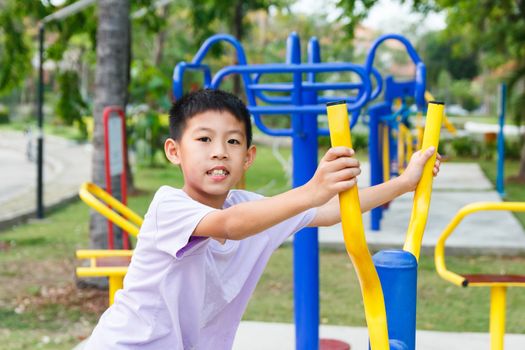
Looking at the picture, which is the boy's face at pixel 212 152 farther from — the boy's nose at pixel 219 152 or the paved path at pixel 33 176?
the paved path at pixel 33 176

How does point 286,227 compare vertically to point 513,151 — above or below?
above

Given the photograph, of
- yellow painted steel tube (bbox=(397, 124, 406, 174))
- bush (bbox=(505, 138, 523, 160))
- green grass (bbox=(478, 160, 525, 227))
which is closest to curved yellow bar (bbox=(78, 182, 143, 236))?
green grass (bbox=(478, 160, 525, 227))

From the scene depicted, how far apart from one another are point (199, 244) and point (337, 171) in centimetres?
50

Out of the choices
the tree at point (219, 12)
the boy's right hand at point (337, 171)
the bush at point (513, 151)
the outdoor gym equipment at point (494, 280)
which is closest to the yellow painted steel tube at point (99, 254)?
the outdoor gym equipment at point (494, 280)

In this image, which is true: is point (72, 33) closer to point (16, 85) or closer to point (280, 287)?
point (16, 85)

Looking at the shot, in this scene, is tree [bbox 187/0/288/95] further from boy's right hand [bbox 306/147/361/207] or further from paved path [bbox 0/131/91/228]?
boy's right hand [bbox 306/147/361/207]

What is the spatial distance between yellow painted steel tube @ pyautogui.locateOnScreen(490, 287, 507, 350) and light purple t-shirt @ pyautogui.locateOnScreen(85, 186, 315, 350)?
121 cm

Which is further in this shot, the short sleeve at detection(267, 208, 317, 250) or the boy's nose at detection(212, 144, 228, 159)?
the short sleeve at detection(267, 208, 317, 250)

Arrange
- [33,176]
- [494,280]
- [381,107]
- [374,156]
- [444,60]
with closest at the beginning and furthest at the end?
[494,280], [374,156], [381,107], [33,176], [444,60]

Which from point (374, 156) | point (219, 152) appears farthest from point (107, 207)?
point (374, 156)

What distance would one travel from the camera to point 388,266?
1513 mm

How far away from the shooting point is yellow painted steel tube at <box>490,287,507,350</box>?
2.90 metres

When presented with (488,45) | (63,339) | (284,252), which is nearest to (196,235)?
(63,339)

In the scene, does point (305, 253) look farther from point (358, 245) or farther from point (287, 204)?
point (358, 245)
